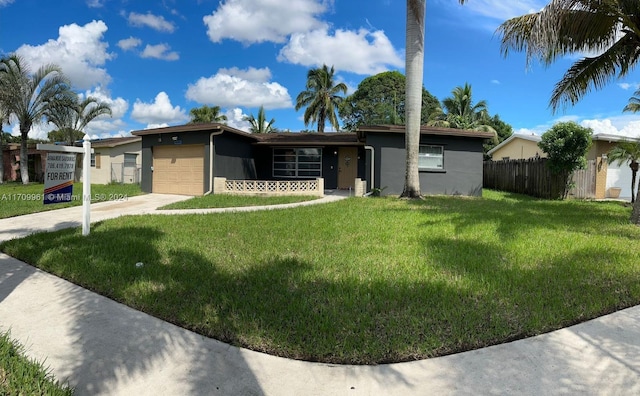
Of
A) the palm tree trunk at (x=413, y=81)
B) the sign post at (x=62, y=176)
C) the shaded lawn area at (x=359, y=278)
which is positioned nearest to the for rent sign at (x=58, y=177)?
the sign post at (x=62, y=176)

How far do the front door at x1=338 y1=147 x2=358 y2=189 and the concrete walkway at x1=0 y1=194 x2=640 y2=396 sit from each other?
1635cm

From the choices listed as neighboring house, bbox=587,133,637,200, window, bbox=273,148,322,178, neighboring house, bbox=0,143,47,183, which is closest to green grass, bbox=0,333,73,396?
window, bbox=273,148,322,178

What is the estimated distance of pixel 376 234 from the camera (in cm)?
710

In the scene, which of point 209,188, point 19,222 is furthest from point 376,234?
point 209,188

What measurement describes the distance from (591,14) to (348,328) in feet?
33.0

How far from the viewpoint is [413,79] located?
12.6m

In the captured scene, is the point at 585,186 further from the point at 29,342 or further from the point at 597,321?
the point at 29,342

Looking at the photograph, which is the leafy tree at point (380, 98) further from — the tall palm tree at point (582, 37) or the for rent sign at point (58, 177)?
the for rent sign at point (58, 177)

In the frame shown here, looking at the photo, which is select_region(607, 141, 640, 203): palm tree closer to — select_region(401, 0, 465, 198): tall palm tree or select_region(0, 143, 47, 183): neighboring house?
select_region(401, 0, 465, 198): tall palm tree

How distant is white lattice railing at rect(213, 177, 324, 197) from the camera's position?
48.9 ft

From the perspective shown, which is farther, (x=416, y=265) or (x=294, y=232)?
(x=294, y=232)

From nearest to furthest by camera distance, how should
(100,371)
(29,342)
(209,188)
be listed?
(100,371) → (29,342) → (209,188)

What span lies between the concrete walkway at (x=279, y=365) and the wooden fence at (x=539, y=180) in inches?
565

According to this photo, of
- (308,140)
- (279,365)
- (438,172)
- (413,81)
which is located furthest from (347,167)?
(279,365)
